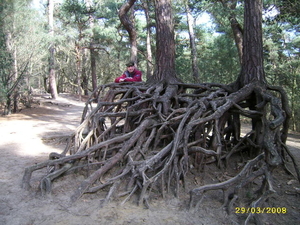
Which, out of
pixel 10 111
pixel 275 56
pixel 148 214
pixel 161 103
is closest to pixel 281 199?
pixel 148 214

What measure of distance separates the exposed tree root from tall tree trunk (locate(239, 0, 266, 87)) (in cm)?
25

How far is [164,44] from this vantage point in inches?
230

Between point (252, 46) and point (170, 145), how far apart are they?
8.67 feet

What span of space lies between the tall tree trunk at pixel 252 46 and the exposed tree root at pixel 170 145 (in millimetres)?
252

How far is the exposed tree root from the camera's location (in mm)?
3705

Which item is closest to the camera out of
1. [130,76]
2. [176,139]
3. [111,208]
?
[111,208]

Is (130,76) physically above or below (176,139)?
above

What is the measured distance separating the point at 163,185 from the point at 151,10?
670 inches

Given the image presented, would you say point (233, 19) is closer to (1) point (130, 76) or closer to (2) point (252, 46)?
(2) point (252, 46)

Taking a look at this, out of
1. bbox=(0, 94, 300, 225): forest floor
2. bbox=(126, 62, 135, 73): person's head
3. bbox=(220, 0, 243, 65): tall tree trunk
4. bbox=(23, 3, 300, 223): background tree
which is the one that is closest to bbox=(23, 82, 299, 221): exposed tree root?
bbox=(23, 3, 300, 223): background tree

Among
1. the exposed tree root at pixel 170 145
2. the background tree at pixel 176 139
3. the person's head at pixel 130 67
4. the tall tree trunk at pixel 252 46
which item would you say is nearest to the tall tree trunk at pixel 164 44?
the background tree at pixel 176 139

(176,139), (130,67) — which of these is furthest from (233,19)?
→ (176,139)

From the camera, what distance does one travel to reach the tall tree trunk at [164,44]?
5809 millimetres

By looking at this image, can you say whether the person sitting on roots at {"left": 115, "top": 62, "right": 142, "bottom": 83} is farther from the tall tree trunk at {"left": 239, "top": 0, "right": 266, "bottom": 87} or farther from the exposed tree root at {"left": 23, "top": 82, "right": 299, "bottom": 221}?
the tall tree trunk at {"left": 239, "top": 0, "right": 266, "bottom": 87}
